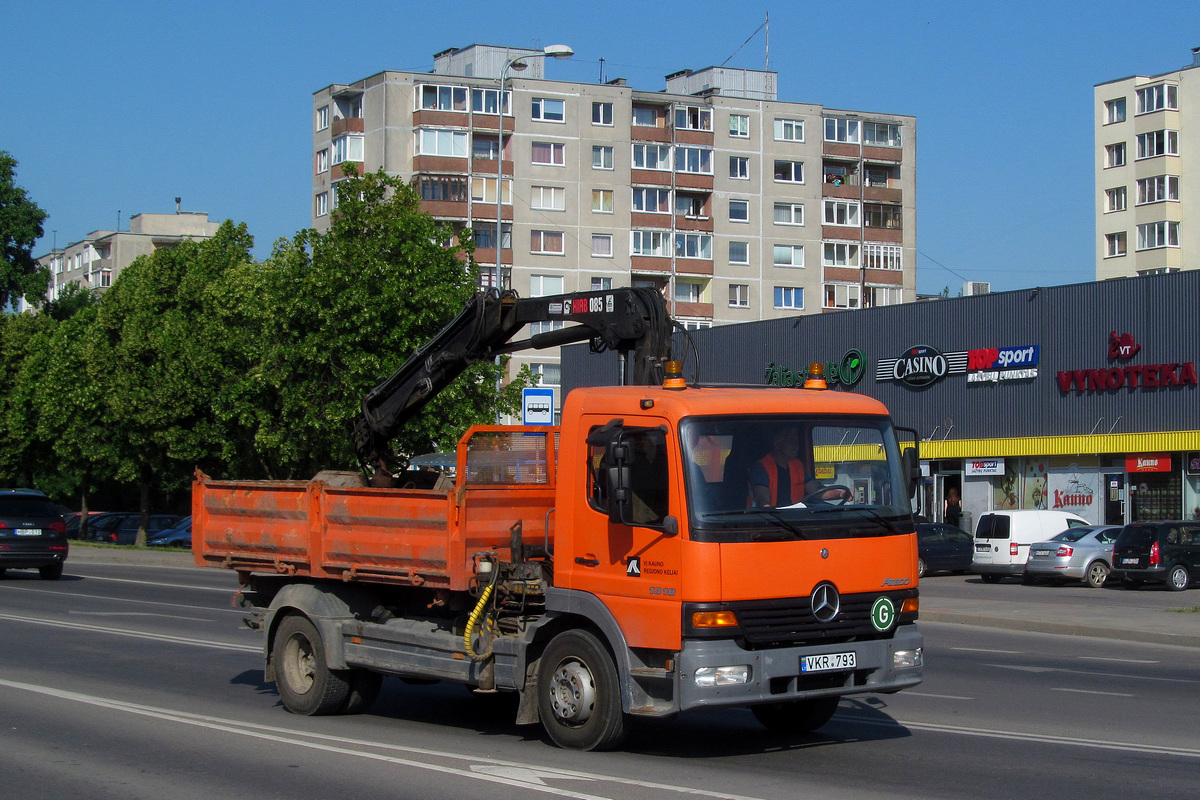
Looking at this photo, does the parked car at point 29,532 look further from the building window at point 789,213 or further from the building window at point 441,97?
the building window at point 789,213

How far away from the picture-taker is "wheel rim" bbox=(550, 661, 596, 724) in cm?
852

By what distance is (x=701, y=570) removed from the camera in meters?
7.93

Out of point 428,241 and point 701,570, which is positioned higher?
point 428,241

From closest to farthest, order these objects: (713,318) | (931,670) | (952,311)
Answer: (931,670) → (952,311) → (713,318)

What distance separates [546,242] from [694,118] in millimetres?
12825

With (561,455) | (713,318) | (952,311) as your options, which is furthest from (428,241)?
(713,318)

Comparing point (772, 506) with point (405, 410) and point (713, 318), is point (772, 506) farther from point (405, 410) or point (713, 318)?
point (713, 318)

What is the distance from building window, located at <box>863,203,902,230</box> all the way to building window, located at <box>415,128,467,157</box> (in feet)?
90.2

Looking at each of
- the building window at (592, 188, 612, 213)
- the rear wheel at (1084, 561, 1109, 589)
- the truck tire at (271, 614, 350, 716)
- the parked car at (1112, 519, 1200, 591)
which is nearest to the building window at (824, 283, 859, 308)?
the building window at (592, 188, 612, 213)

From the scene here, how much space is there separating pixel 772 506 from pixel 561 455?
1.70 m

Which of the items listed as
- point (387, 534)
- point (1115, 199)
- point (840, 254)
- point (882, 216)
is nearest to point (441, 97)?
point (840, 254)

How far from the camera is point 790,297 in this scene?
81.8 m

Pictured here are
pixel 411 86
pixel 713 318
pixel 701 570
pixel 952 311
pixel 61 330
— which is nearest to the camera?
pixel 701 570

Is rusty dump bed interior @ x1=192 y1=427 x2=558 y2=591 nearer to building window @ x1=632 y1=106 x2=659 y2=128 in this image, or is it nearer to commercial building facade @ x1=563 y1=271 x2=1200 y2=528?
commercial building facade @ x1=563 y1=271 x2=1200 y2=528
